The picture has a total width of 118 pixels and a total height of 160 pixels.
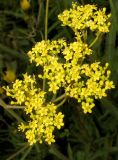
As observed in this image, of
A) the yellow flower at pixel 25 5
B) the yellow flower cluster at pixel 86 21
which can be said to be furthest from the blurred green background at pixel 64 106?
the yellow flower cluster at pixel 86 21

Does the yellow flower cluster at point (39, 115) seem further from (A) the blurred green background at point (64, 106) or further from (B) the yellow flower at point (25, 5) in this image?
(B) the yellow flower at point (25, 5)

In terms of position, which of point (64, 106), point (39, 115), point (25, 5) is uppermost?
point (25, 5)

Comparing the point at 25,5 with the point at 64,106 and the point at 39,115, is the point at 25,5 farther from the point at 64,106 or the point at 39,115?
the point at 39,115

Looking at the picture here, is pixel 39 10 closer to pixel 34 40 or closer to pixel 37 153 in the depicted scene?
pixel 34 40

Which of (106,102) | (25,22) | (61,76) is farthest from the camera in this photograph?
(25,22)

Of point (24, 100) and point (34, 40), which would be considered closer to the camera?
point (24, 100)

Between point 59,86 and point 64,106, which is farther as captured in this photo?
point 64,106

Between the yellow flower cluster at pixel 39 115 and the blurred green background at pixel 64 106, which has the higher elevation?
the blurred green background at pixel 64 106

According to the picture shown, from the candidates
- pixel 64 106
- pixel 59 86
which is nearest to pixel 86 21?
pixel 59 86

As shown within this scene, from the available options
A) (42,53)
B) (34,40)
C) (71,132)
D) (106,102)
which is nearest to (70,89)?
(42,53)
